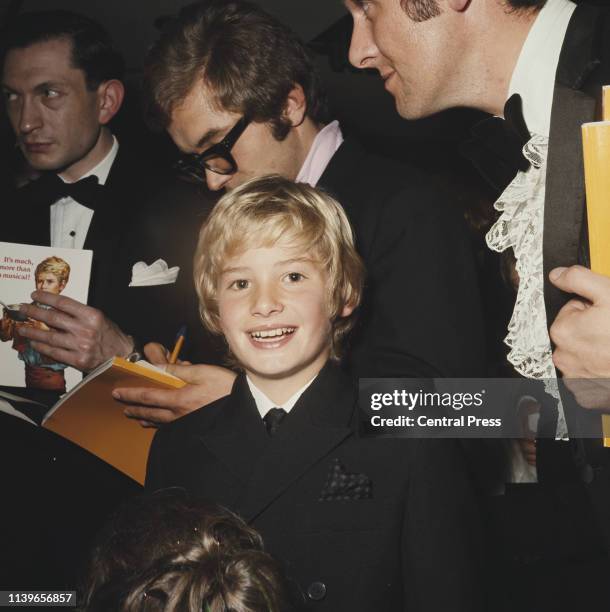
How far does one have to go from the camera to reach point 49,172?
7.60ft

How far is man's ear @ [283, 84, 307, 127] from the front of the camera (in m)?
1.95

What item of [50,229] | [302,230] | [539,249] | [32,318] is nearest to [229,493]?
[302,230]

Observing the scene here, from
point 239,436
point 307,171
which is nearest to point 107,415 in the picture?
point 239,436

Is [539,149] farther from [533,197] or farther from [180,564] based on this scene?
[180,564]

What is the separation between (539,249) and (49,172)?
1510 millimetres

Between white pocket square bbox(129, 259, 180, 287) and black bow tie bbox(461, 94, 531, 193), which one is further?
white pocket square bbox(129, 259, 180, 287)

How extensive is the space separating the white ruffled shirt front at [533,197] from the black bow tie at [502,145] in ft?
0.09

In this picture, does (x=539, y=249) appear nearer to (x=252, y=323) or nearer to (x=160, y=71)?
(x=252, y=323)

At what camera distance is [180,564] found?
0.95m

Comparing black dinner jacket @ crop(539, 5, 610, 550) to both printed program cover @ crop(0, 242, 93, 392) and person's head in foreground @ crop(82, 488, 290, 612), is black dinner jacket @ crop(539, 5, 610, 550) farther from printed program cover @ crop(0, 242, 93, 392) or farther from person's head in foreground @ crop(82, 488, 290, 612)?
printed program cover @ crop(0, 242, 93, 392)

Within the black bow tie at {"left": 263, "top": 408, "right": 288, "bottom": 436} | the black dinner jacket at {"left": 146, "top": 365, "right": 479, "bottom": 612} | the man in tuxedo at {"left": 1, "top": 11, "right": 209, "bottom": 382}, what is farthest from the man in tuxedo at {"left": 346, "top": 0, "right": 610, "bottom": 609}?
the man in tuxedo at {"left": 1, "top": 11, "right": 209, "bottom": 382}

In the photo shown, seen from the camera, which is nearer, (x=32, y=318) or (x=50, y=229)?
(x=32, y=318)

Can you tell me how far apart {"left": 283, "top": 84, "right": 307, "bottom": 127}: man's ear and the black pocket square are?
935 mm

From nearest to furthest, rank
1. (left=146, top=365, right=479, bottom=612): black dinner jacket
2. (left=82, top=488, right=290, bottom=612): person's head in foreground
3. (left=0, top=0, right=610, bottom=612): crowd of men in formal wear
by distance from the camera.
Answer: (left=82, top=488, right=290, bottom=612): person's head in foreground
(left=0, top=0, right=610, bottom=612): crowd of men in formal wear
(left=146, top=365, right=479, bottom=612): black dinner jacket
